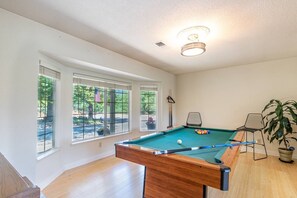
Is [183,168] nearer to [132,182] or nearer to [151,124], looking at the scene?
[132,182]

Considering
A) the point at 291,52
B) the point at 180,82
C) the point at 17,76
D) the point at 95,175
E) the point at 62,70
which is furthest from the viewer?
the point at 180,82

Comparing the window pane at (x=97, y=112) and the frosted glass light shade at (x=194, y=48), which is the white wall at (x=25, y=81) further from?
the frosted glass light shade at (x=194, y=48)

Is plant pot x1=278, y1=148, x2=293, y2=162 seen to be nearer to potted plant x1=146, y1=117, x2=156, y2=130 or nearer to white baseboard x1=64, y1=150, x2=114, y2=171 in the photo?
potted plant x1=146, y1=117, x2=156, y2=130

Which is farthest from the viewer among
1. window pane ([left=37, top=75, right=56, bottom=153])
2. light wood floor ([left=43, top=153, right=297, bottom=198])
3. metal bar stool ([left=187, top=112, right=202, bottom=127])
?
metal bar stool ([left=187, top=112, right=202, bottom=127])

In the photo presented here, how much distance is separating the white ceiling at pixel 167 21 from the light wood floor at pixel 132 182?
241cm

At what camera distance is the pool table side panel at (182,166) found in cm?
119

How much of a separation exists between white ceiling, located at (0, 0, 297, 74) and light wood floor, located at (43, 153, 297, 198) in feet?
7.89

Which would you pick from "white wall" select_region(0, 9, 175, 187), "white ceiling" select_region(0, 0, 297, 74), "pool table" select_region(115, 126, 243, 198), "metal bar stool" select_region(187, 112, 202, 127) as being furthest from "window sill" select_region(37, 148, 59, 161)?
"metal bar stool" select_region(187, 112, 202, 127)

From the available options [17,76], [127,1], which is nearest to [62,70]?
[17,76]

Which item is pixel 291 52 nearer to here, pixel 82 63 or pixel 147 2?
pixel 147 2

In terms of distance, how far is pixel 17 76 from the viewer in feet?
6.23

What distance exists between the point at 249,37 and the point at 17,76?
3.51 meters

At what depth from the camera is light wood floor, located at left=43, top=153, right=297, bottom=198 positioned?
2156 millimetres

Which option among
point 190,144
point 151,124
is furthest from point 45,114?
point 151,124
